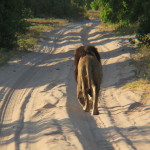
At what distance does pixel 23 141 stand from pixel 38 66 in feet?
28.1

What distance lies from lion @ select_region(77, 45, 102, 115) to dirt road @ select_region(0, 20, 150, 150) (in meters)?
0.30

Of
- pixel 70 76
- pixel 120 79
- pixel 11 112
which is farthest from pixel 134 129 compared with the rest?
pixel 70 76

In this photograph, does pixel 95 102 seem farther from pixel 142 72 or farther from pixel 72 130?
pixel 142 72

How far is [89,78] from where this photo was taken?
750 cm

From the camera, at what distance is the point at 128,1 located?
18.3m

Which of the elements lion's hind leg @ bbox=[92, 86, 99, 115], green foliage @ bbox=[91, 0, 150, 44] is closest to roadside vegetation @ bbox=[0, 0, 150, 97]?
green foliage @ bbox=[91, 0, 150, 44]

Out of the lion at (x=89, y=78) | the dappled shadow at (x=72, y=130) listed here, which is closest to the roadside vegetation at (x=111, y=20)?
the lion at (x=89, y=78)

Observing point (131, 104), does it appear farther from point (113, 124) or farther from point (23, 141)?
point (23, 141)

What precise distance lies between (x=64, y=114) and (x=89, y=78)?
926 mm

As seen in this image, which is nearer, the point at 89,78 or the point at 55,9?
the point at 89,78

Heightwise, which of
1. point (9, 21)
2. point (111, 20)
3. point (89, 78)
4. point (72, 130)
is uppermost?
point (9, 21)

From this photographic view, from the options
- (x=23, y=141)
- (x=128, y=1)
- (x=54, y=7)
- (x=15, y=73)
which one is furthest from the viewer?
(x=54, y=7)

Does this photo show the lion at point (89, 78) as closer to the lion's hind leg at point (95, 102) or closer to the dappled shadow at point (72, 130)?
the lion's hind leg at point (95, 102)

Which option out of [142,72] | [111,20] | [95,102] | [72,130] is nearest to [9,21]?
[111,20]
